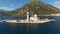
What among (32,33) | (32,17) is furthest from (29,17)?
(32,33)

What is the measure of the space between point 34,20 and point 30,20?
398cm

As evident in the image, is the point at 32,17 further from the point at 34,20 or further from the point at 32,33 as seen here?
the point at 32,33

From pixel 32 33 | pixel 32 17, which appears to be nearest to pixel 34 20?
pixel 32 17

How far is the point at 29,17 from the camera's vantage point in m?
135

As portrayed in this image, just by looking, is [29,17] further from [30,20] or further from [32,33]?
[32,33]

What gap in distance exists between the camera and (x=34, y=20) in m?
134

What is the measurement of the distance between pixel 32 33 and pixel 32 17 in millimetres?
70372

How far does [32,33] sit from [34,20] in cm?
6873

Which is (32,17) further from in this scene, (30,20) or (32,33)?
(32,33)

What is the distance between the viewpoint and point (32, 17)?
135 meters

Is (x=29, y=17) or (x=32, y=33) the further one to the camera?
(x=29, y=17)

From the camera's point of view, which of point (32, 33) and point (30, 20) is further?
point (30, 20)

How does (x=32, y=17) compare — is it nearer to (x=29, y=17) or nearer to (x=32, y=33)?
(x=29, y=17)

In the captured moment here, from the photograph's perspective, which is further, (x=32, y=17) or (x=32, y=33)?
(x=32, y=17)
